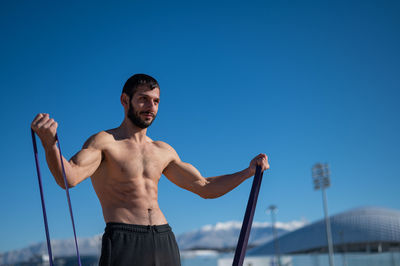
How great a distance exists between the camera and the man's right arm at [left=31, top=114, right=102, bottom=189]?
92.1 inches

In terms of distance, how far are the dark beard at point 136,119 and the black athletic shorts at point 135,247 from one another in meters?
0.71

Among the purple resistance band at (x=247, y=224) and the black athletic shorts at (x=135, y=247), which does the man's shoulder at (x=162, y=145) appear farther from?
the purple resistance band at (x=247, y=224)

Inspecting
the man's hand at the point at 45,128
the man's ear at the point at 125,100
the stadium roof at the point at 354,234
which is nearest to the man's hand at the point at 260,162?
the man's ear at the point at 125,100

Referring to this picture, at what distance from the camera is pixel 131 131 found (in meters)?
3.37

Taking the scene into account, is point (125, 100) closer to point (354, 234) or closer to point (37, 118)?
point (37, 118)

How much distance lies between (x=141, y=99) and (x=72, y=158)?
0.71m

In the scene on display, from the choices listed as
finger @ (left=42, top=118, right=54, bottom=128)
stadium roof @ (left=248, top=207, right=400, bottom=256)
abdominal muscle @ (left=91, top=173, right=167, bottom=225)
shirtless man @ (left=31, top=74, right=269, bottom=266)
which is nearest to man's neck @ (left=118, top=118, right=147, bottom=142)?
shirtless man @ (left=31, top=74, right=269, bottom=266)

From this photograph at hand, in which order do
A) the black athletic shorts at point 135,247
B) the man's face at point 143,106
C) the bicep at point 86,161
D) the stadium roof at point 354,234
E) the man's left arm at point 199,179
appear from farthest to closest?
the stadium roof at point 354,234
the man's left arm at point 199,179
the man's face at point 143,106
the black athletic shorts at point 135,247
the bicep at point 86,161

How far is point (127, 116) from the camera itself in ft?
11.0

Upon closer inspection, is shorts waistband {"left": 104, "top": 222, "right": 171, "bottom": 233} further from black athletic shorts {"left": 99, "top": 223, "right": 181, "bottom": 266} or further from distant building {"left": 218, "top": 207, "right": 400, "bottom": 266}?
distant building {"left": 218, "top": 207, "right": 400, "bottom": 266}

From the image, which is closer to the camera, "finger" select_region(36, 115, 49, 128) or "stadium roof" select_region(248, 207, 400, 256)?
"finger" select_region(36, 115, 49, 128)

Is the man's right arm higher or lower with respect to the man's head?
lower

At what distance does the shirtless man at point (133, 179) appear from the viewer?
Result: 301 cm

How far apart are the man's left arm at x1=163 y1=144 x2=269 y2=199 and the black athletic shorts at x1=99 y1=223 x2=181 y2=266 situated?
51 cm
